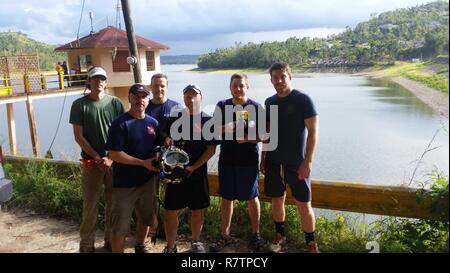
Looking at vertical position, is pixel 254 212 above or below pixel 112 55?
below

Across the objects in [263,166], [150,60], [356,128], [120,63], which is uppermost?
[150,60]

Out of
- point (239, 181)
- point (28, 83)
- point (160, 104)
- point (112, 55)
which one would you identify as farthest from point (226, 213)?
point (112, 55)

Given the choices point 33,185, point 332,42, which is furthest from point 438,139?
point 332,42

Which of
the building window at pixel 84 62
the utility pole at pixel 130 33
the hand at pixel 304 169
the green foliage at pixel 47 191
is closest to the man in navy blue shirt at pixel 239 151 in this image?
the hand at pixel 304 169

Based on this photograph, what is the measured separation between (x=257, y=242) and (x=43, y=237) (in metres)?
2.34

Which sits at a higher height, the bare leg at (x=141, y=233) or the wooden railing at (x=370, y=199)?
the wooden railing at (x=370, y=199)

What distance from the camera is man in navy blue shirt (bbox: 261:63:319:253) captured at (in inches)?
132

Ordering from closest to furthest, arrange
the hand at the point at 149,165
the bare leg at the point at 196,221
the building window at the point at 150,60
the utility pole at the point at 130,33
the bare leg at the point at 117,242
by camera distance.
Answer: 1. the hand at the point at 149,165
2. the bare leg at the point at 117,242
3. the bare leg at the point at 196,221
4. the utility pole at the point at 130,33
5. the building window at the point at 150,60

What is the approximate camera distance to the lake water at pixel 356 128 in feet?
17.5

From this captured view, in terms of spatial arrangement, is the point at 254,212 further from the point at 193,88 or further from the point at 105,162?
the point at 105,162

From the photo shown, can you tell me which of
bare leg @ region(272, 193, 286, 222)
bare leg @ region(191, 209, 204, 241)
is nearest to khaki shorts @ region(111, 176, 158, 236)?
bare leg @ region(191, 209, 204, 241)

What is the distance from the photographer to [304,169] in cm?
339

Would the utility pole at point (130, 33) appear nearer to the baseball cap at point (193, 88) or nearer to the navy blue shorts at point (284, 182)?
the baseball cap at point (193, 88)
